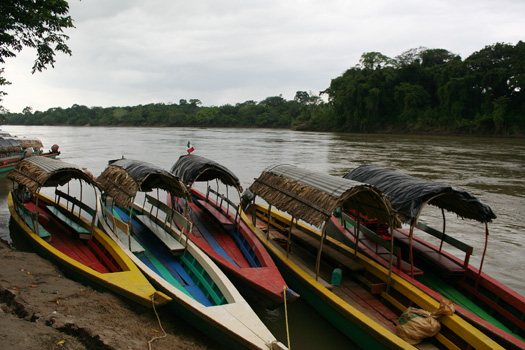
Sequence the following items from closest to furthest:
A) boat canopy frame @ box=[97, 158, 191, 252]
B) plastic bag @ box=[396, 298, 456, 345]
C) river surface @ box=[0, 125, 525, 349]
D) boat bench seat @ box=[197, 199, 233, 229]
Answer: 1. plastic bag @ box=[396, 298, 456, 345]
2. river surface @ box=[0, 125, 525, 349]
3. boat canopy frame @ box=[97, 158, 191, 252]
4. boat bench seat @ box=[197, 199, 233, 229]

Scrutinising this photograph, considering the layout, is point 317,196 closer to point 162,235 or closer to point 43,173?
point 162,235

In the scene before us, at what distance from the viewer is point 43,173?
6.55 meters

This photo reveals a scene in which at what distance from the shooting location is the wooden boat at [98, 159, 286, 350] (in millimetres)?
3871

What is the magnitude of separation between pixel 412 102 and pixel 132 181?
173 ft

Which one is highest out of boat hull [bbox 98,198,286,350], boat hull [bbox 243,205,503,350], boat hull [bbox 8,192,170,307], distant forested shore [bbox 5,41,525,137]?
distant forested shore [bbox 5,41,525,137]

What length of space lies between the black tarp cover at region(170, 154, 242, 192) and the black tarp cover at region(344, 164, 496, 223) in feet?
8.72

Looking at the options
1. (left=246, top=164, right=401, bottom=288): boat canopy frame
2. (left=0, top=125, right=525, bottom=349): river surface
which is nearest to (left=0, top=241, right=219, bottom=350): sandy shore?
(left=0, top=125, right=525, bottom=349): river surface

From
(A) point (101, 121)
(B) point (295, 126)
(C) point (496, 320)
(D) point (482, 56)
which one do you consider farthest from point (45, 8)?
(A) point (101, 121)

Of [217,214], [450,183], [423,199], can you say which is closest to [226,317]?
Result: [423,199]

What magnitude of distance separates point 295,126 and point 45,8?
209 feet

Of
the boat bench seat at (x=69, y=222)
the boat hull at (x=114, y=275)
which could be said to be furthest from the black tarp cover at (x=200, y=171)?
the boat bench seat at (x=69, y=222)

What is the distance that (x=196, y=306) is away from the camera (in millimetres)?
4117

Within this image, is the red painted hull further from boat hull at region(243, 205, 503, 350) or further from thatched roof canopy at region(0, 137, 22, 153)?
thatched roof canopy at region(0, 137, 22, 153)

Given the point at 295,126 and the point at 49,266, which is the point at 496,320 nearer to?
the point at 49,266
